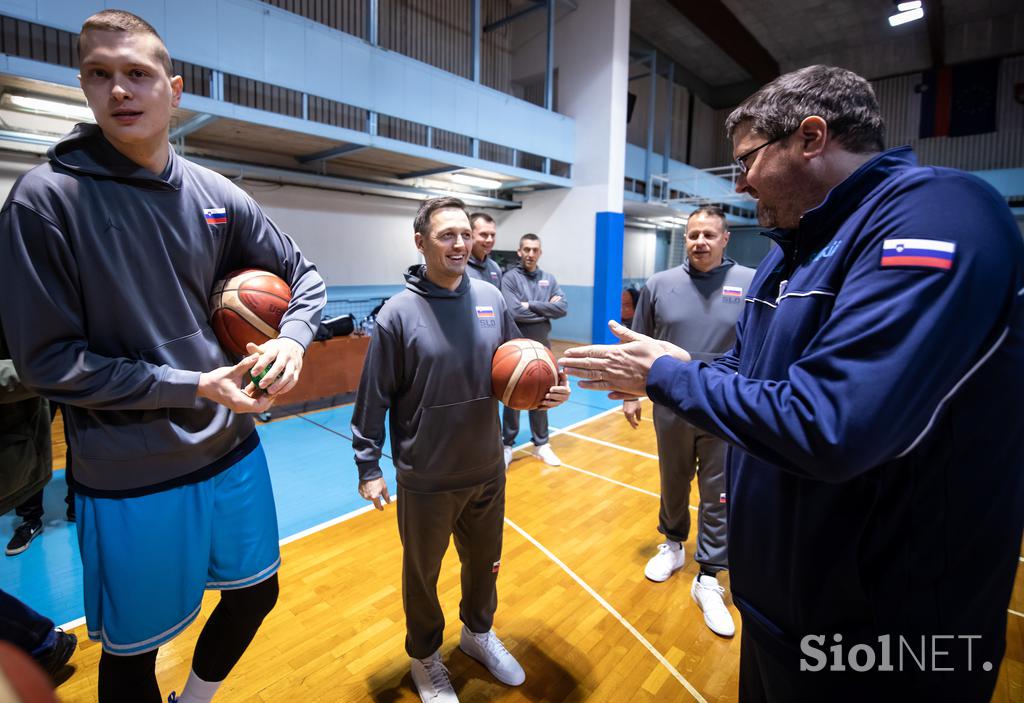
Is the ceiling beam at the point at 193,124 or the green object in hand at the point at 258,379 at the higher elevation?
the ceiling beam at the point at 193,124

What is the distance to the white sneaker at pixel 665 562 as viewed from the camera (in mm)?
3033

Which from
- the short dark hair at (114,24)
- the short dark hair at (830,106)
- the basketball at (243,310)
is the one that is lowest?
the basketball at (243,310)

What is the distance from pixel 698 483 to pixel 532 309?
2.53 m

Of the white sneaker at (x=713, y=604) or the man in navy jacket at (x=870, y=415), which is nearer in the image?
the man in navy jacket at (x=870, y=415)

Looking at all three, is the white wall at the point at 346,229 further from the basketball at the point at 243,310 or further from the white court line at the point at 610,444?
the basketball at the point at 243,310

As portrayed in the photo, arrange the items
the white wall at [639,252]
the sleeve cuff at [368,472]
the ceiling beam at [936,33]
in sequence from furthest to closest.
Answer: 1. the white wall at [639,252]
2. the ceiling beam at [936,33]
3. the sleeve cuff at [368,472]

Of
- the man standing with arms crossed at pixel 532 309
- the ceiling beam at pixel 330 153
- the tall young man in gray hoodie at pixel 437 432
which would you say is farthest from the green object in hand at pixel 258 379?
the ceiling beam at pixel 330 153

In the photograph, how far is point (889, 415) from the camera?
878mm

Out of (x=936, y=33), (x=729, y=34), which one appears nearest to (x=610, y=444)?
(x=729, y=34)

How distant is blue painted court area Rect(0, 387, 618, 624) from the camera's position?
2820 mm

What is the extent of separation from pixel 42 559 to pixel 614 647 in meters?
3.32

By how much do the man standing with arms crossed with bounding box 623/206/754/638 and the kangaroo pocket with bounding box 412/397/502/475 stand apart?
105cm

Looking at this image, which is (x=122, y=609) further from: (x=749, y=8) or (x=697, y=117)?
(x=697, y=117)

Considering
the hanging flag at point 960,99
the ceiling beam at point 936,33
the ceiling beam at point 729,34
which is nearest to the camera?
the ceiling beam at point 729,34
